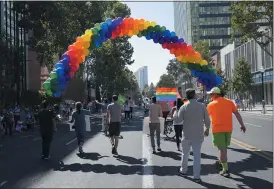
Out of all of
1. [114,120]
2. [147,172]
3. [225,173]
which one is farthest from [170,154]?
[225,173]

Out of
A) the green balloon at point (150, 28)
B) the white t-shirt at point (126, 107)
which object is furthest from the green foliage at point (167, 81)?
the green balloon at point (150, 28)

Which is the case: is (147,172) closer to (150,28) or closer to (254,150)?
(254,150)

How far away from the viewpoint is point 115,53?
63.3 meters

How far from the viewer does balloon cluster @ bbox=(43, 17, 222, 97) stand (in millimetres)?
14422

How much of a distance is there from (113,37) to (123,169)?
7.01 meters

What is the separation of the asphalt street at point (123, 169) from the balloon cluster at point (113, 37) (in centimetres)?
250

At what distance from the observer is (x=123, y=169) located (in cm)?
984

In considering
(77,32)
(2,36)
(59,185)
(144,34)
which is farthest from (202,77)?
(77,32)

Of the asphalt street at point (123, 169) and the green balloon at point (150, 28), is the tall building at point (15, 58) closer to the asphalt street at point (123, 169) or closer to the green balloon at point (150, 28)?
the green balloon at point (150, 28)

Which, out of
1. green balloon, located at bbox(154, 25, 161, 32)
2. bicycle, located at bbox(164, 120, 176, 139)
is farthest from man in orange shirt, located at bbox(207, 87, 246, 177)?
bicycle, located at bbox(164, 120, 176, 139)

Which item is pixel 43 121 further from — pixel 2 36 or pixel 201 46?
pixel 201 46

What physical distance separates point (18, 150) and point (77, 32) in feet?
88.9

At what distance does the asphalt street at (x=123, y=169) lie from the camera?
26.6 feet

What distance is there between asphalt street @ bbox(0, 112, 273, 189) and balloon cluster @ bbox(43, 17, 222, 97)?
2502 mm
